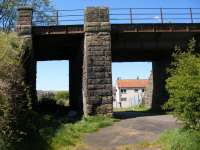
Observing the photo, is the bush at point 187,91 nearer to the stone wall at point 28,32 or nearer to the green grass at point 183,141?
the green grass at point 183,141

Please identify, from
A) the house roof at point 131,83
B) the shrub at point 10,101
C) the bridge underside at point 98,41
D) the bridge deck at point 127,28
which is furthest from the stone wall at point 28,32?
the house roof at point 131,83

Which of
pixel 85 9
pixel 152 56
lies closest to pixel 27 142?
pixel 85 9

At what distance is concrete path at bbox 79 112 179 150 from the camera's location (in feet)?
59.2

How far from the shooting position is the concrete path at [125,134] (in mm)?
18055

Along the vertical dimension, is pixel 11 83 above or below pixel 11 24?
below

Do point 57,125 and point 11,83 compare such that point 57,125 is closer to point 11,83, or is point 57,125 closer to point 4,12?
point 11,83

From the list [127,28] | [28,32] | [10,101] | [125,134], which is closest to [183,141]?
[125,134]

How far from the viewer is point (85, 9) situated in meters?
26.3

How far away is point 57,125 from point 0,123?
801cm

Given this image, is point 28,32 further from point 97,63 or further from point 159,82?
point 159,82

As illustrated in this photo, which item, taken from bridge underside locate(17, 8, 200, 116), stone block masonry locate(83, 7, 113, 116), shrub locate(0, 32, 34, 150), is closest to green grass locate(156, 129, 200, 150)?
shrub locate(0, 32, 34, 150)

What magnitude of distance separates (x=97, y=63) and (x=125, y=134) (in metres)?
6.96

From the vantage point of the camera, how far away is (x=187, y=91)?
14891 millimetres

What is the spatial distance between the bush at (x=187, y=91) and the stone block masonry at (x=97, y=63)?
10.1m
